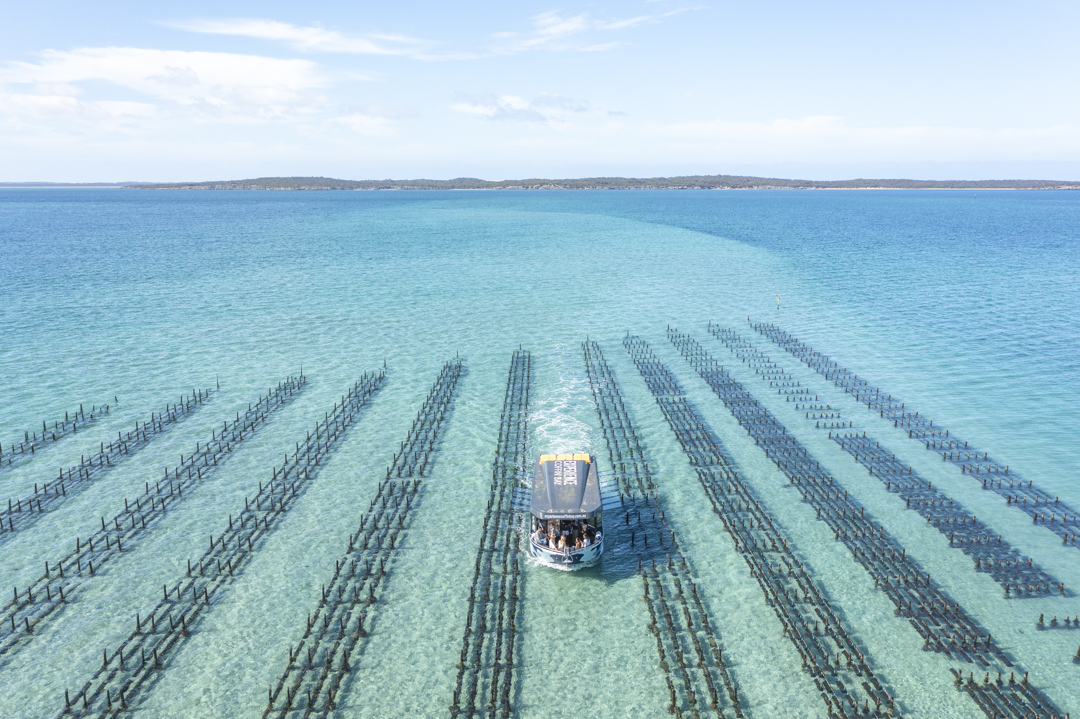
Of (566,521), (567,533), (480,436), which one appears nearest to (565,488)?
(566,521)

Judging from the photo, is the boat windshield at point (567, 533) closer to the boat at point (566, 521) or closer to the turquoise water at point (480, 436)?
the boat at point (566, 521)

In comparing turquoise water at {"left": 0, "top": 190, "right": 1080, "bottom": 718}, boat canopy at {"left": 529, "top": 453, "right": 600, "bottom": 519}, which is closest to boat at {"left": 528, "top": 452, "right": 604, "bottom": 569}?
boat canopy at {"left": 529, "top": 453, "right": 600, "bottom": 519}

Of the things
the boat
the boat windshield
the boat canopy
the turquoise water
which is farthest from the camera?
the boat canopy

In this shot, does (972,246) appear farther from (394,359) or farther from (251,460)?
(251,460)

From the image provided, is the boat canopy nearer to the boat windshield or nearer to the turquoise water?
the boat windshield

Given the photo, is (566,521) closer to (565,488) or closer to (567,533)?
(567,533)

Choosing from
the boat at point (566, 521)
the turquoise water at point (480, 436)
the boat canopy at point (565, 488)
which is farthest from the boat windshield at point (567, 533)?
the turquoise water at point (480, 436)

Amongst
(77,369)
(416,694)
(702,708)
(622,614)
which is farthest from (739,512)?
(77,369)
